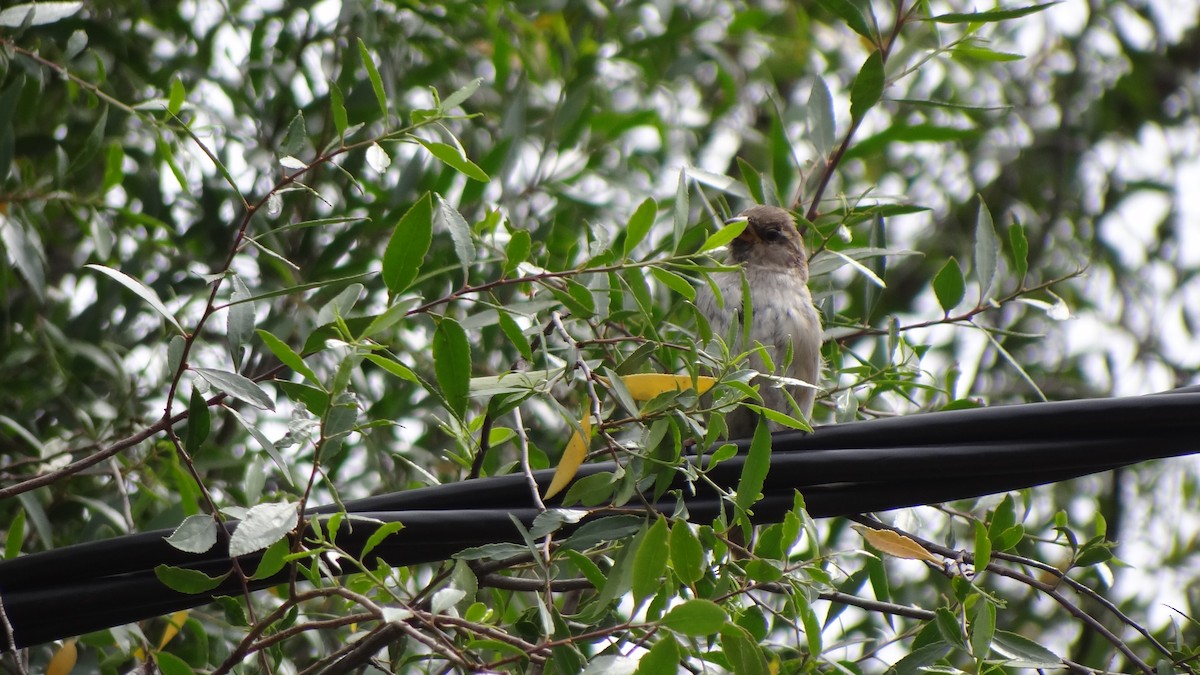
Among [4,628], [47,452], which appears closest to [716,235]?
[4,628]

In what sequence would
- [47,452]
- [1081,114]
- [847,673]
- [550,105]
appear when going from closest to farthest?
1. [847,673]
2. [47,452]
3. [550,105]
4. [1081,114]

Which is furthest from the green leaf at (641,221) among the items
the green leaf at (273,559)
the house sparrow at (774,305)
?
the house sparrow at (774,305)

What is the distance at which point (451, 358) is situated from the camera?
83.0 inches

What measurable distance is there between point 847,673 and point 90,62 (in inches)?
128

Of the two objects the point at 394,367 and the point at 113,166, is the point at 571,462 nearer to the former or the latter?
the point at 394,367

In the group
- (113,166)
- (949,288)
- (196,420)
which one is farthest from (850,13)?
(113,166)

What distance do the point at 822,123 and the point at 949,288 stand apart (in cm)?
56

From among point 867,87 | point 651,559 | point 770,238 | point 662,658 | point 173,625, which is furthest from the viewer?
point 770,238

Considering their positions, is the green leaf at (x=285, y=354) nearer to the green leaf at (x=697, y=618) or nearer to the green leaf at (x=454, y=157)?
the green leaf at (x=454, y=157)

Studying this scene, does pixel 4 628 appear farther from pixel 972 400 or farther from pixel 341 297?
pixel 972 400

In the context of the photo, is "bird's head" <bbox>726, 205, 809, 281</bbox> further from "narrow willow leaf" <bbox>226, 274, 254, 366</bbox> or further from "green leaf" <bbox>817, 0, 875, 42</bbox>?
"narrow willow leaf" <bbox>226, 274, 254, 366</bbox>

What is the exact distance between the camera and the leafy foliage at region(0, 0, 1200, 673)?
7.14 feet

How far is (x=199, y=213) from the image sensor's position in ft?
13.8

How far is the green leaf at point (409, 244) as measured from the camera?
82.0 inches
